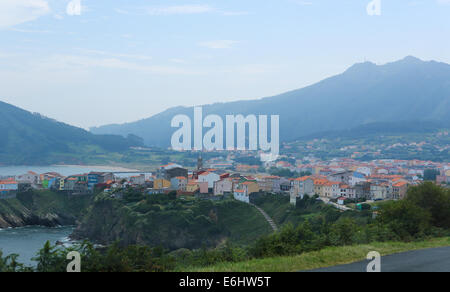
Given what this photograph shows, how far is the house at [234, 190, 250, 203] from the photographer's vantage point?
41375 mm

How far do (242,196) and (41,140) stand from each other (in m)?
93.8

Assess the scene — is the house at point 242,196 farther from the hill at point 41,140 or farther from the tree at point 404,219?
the hill at point 41,140

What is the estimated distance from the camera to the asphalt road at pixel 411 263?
6.26 m

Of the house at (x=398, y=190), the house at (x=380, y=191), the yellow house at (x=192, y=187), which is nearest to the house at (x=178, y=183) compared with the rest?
the yellow house at (x=192, y=187)

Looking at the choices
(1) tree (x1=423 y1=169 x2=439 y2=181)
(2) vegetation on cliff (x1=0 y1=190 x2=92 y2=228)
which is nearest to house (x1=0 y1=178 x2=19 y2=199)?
(2) vegetation on cliff (x1=0 y1=190 x2=92 y2=228)

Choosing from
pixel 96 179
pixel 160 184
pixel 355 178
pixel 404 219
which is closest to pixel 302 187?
pixel 355 178

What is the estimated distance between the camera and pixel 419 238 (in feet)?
31.4

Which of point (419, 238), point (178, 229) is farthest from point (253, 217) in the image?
point (419, 238)

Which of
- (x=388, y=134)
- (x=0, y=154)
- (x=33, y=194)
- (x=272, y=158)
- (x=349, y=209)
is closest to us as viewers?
(x=349, y=209)

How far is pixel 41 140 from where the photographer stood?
123000 millimetres
